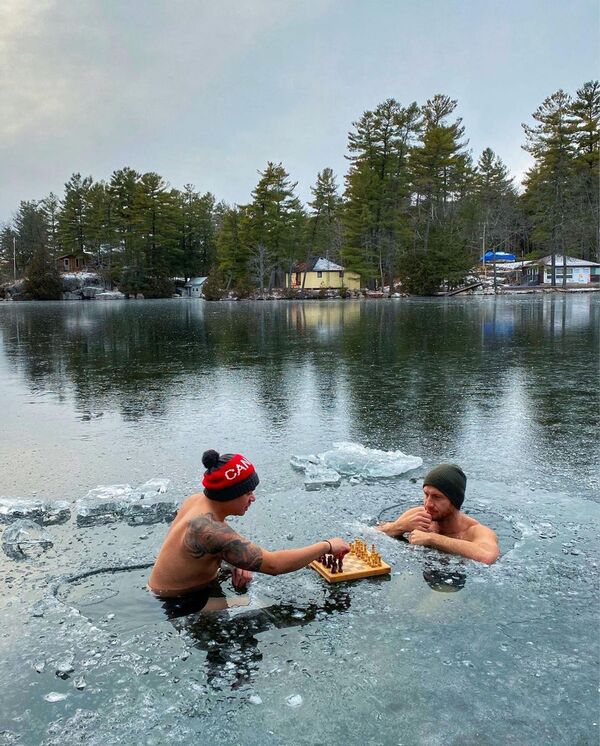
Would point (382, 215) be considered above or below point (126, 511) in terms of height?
above

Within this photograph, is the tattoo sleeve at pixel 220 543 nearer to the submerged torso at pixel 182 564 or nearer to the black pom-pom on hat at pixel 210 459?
the submerged torso at pixel 182 564

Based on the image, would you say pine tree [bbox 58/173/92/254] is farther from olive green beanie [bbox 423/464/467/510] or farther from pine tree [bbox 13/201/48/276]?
olive green beanie [bbox 423/464/467/510]

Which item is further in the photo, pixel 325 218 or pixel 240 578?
pixel 325 218

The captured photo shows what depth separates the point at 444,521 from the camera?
4.71 metres

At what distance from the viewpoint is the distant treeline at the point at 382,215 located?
62375 millimetres

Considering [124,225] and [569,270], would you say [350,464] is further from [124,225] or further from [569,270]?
[124,225]

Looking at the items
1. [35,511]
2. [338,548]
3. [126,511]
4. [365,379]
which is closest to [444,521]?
[338,548]

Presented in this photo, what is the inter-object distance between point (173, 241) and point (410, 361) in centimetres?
6692

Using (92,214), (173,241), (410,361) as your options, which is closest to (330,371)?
(410,361)

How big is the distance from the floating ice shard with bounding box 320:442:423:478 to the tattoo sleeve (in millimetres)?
2676

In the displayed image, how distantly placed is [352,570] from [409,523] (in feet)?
2.54

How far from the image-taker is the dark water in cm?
287

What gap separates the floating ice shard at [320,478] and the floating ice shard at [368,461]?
0.53 ft

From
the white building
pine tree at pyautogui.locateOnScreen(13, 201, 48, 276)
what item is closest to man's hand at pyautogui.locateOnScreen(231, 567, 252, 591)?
the white building
